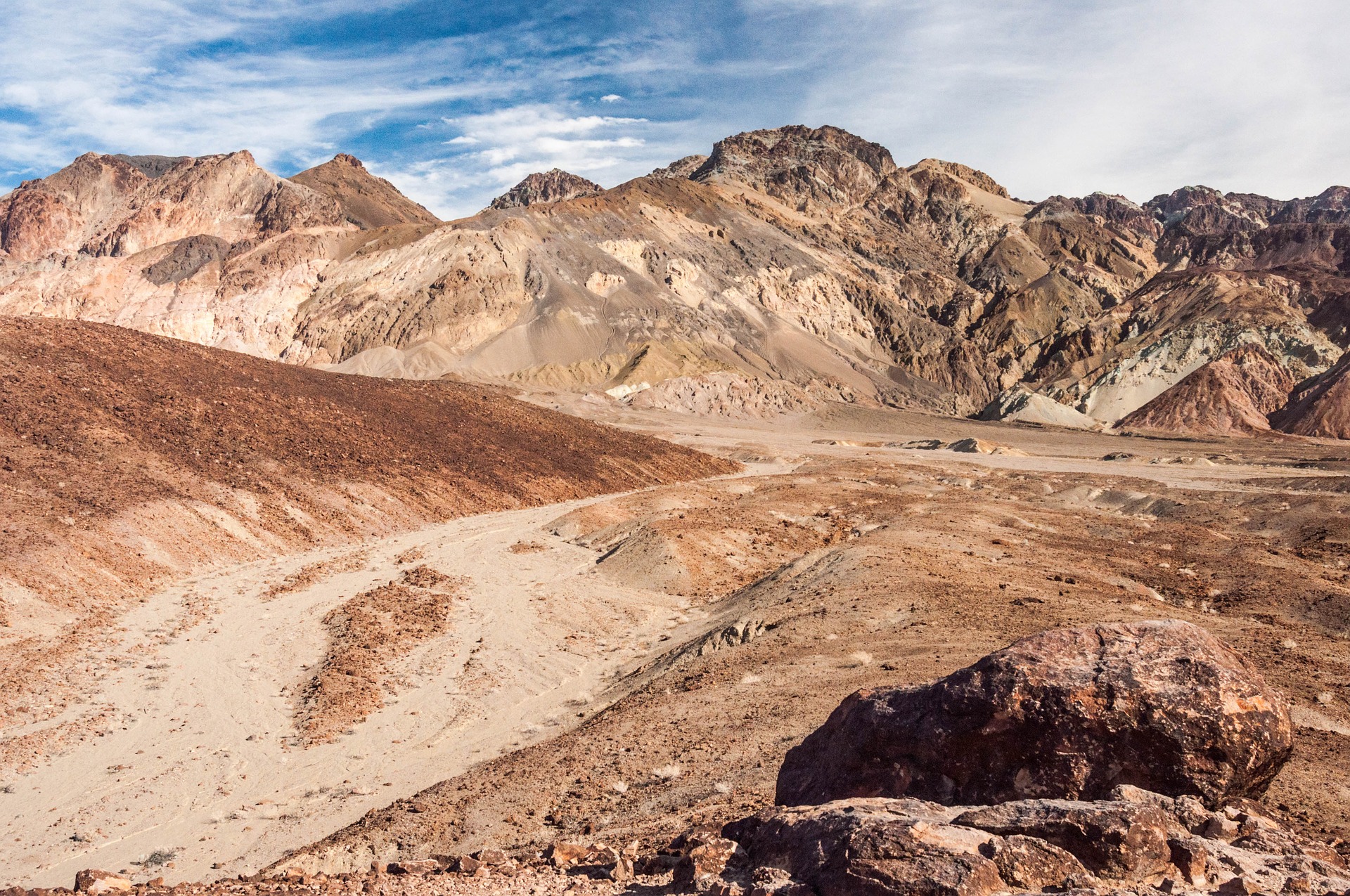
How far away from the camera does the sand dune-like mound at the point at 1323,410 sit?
3036 inches

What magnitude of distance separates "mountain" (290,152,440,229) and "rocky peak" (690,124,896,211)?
48.7m

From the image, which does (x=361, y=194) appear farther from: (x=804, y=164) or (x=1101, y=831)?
(x=1101, y=831)

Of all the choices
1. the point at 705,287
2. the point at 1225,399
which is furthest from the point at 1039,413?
the point at 705,287

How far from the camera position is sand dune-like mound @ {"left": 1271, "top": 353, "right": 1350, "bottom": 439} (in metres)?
77.1

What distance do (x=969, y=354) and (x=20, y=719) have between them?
112433mm

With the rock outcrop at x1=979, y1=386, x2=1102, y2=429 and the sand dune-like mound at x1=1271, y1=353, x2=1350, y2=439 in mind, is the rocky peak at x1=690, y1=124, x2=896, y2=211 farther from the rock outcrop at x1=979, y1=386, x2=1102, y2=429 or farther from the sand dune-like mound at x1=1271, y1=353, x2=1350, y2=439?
the sand dune-like mound at x1=1271, y1=353, x2=1350, y2=439

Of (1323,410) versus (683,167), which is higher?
(683,167)

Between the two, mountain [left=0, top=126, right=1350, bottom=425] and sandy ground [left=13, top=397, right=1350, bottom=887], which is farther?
mountain [left=0, top=126, right=1350, bottom=425]

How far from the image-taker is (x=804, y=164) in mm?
144625

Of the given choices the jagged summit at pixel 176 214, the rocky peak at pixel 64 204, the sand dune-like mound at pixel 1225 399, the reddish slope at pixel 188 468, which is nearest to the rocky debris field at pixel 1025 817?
the reddish slope at pixel 188 468

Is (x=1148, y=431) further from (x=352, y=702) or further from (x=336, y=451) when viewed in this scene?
(x=352, y=702)

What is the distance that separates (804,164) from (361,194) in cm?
7226

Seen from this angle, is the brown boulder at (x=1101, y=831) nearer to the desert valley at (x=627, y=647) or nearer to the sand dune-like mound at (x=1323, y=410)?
the desert valley at (x=627, y=647)

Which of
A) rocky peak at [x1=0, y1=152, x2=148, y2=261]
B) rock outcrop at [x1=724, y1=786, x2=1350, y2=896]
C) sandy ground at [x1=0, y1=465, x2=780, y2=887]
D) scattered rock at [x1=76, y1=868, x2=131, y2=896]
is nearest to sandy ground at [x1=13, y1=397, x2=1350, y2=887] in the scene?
sandy ground at [x1=0, y1=465, x2=780, y2=887]
